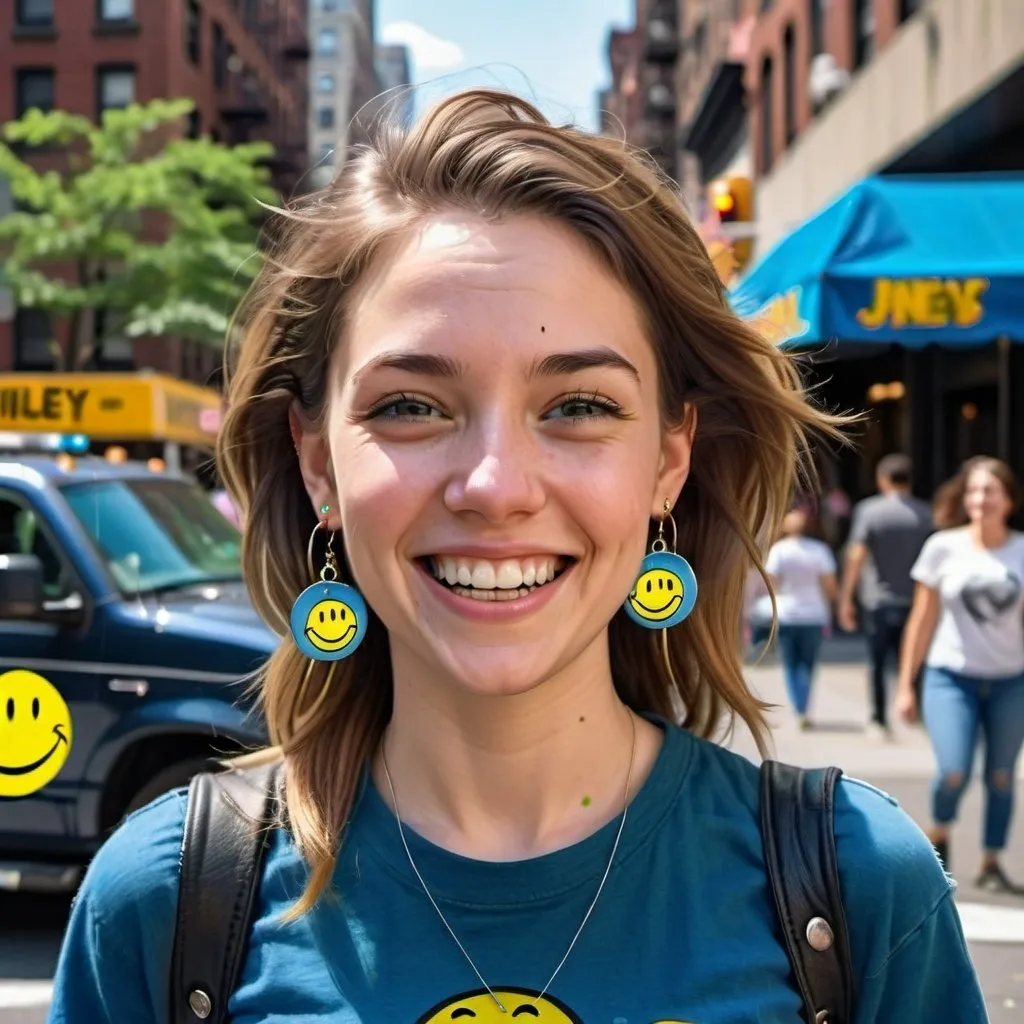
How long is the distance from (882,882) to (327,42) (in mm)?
114535

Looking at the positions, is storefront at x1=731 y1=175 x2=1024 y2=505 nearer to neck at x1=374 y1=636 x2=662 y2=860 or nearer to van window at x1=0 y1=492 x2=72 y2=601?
van window at x1=0 y1=492 x2=72 y2=601

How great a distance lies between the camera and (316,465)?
1.96 m

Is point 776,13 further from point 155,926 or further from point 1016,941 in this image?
point 155,926

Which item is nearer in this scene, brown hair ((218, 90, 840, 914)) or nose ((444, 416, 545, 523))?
nose ((444, 416, 545, 523))

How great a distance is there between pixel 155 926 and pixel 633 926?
579 millimetres

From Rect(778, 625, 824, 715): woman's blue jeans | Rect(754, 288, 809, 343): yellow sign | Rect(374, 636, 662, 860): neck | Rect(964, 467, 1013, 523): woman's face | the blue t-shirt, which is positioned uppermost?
Rect(754, 288, 809, 343): yellow sign

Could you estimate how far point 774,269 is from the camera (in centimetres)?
806

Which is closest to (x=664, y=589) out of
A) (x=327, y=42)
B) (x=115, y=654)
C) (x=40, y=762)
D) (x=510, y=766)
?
(x=510, y=766)

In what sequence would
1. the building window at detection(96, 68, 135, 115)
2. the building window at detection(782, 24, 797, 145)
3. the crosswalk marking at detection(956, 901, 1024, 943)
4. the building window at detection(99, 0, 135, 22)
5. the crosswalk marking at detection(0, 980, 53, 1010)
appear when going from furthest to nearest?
the building window at detection(96, 68, 135, 115) < the building window at detection(782, 24, 797, 145) < the building window at detection(99, 0, 135, 22) < the crosswalk marking at detection(956, 901, 1024, 943) < the crosswalk marking at detection(0, 980, 53, 1010)

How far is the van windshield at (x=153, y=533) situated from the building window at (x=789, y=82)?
18.6 meters

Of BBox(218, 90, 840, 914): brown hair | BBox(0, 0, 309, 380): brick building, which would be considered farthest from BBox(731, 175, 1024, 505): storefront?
BBox(218, 90, 840, 914): brown hair

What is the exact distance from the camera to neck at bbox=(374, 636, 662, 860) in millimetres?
1836

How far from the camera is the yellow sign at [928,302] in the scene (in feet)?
23.6

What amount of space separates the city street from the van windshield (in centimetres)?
151
